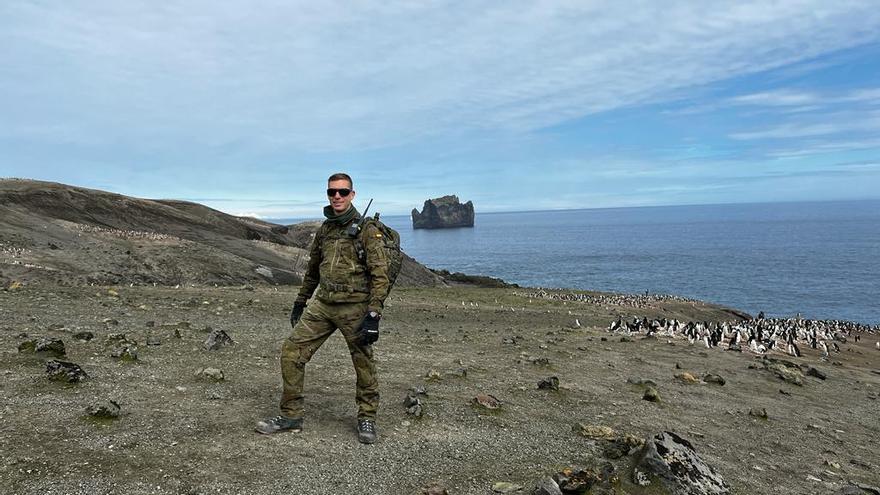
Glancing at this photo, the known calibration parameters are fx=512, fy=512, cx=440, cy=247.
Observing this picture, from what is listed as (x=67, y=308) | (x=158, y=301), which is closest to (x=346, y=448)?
(x=67, y=308)

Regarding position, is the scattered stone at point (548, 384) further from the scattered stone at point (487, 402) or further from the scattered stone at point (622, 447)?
the scattered stone at point (622, 447)

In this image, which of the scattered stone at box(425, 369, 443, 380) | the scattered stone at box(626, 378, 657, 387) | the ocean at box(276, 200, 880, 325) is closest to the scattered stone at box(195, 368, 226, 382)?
the scattered stone at box(425, 369, 443, 380)

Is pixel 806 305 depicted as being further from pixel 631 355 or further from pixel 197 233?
pixel 197 233

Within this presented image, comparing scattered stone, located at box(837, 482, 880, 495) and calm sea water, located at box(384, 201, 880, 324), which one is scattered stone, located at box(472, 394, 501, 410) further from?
calm sea water, located at box(384, 201, 880, 324)

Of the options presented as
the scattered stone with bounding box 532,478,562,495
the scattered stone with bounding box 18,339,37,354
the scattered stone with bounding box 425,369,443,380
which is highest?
the scattered stone with bounding box 18,339,37,354

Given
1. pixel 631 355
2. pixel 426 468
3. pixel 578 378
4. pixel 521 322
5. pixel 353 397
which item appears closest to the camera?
pixel 426 468

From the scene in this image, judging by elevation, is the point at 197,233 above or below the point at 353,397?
above

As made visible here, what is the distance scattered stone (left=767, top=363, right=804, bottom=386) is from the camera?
15359 millimetres

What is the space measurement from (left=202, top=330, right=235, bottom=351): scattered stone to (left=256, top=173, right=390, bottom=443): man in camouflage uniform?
17.8ft

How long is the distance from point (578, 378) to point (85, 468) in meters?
10.6

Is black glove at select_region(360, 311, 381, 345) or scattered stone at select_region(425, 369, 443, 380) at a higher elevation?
black glove at select_region(360, 311, 381, 345)

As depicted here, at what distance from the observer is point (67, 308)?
1519cm

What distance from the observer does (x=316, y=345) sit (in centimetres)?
746

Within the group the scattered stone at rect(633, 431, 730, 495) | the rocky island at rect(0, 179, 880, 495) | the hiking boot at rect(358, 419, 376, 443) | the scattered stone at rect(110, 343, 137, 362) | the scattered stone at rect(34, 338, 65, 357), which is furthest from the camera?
the scattered stone at rect(110, 343, 137, 362)
